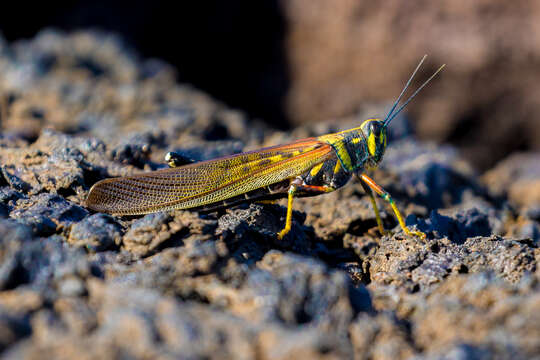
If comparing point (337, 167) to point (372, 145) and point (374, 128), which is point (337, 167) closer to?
point (372, 145)

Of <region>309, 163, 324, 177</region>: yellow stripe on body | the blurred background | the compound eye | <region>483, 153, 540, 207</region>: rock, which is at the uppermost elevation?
the blurred background

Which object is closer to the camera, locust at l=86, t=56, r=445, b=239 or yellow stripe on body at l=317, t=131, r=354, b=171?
Answer: locust at l=86, t=56, r=445, b=239

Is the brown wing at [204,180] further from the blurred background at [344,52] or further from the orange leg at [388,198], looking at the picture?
the blurred background at [344,52]

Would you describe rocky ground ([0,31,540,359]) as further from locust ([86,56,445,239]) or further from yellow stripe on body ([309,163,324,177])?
yellow stripe on body ([309,163,324,177])

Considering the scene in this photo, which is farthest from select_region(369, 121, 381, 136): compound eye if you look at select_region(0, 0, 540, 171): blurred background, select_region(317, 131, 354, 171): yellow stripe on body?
select_region(0, 0, 540, 171): blurred background

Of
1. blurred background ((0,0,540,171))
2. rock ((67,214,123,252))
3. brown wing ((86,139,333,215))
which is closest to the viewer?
rock ((67,214,123,252))

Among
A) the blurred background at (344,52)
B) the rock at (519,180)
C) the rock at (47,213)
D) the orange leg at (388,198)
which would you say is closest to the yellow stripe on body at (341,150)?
the orange leg at (388,198)
